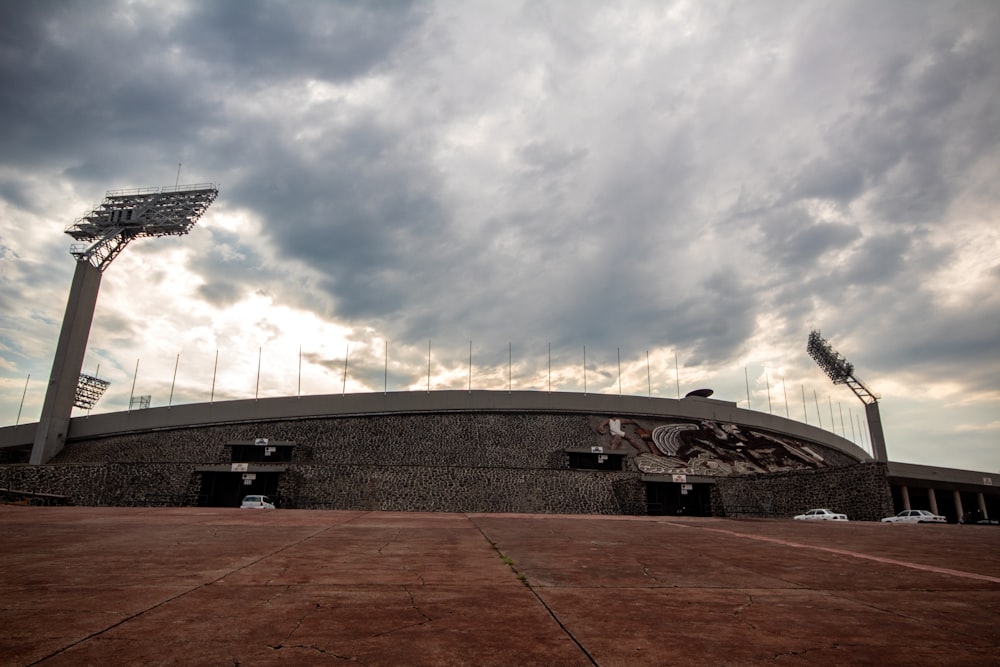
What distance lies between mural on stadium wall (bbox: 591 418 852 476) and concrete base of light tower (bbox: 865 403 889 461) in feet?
47.4

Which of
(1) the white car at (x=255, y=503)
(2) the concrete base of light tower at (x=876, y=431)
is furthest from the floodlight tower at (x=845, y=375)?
(1) the white car at (x=255, y=503)

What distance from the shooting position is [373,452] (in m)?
46.6

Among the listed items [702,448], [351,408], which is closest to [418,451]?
[351,408]

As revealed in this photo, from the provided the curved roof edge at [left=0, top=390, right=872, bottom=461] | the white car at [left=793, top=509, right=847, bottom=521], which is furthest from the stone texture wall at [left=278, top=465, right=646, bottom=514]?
the curved roof edge at [left=0, top=390, right=872, bottom=461]

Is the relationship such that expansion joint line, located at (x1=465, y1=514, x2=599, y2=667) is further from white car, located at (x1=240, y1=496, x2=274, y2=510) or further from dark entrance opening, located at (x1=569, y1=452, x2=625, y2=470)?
dark entrance opening, located at (x1=569, y1=452, x2=625, y2=470)

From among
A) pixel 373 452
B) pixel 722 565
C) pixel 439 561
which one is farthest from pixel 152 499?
pixel 722 565

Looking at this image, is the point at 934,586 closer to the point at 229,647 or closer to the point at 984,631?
the point at 984,631

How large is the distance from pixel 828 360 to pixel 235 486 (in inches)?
2746

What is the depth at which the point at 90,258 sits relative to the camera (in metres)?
48.0

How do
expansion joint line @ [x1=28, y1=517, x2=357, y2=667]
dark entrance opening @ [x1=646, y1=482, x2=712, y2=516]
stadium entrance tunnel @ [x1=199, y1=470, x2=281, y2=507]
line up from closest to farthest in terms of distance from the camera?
expansion joint line @ [x1=28, y1=517, x2=357, y2=667], stadium entrance tunnel @ [x1=199, y1=470, x2=281, y2=507], dark entrance opening @ [x1=646, y1=482, x2=712, y2=516]

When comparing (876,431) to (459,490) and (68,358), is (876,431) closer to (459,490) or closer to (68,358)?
(459,490)

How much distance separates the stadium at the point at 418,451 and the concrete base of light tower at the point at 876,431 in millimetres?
9581

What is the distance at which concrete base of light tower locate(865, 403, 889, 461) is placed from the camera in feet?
213

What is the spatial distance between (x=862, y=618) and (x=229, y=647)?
4393mm
